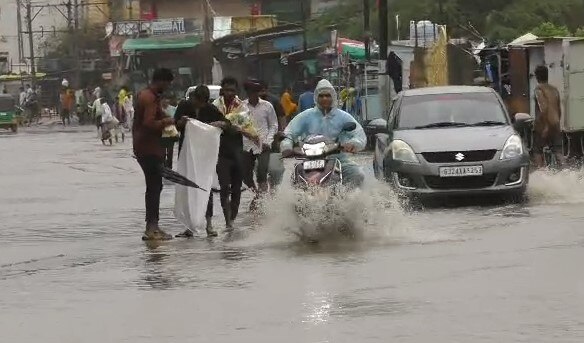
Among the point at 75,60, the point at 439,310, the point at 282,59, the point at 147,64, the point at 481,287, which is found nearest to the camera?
the point at 439,310

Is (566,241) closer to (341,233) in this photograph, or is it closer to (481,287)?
(341,233)

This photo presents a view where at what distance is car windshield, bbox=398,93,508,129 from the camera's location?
18.9m

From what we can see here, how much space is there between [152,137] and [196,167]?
616mm

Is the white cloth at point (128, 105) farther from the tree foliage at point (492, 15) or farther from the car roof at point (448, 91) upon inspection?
the car roof at point (448, 91)

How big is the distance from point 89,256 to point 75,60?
79.7 meters

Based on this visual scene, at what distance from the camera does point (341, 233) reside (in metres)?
14.2

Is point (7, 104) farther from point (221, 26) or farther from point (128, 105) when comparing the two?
point (221, 26)

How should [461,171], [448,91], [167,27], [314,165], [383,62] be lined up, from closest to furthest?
[314,165] < [461,171] < [448,91] < [383,62] < [167,27]

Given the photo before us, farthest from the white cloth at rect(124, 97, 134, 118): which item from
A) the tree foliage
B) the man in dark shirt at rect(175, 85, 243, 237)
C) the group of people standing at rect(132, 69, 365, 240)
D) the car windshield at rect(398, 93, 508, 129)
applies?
the man in dark shirt at rect(175, 85, 243, 237)

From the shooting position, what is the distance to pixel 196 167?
15.8m

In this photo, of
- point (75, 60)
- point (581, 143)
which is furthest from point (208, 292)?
point (75, 60)

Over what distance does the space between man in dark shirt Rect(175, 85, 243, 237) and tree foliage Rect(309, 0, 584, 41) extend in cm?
3086

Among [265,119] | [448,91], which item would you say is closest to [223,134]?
[265,119]

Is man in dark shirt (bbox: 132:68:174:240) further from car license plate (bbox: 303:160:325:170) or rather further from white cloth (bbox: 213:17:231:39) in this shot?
white cloth (bbox: 213:17:231:39)
